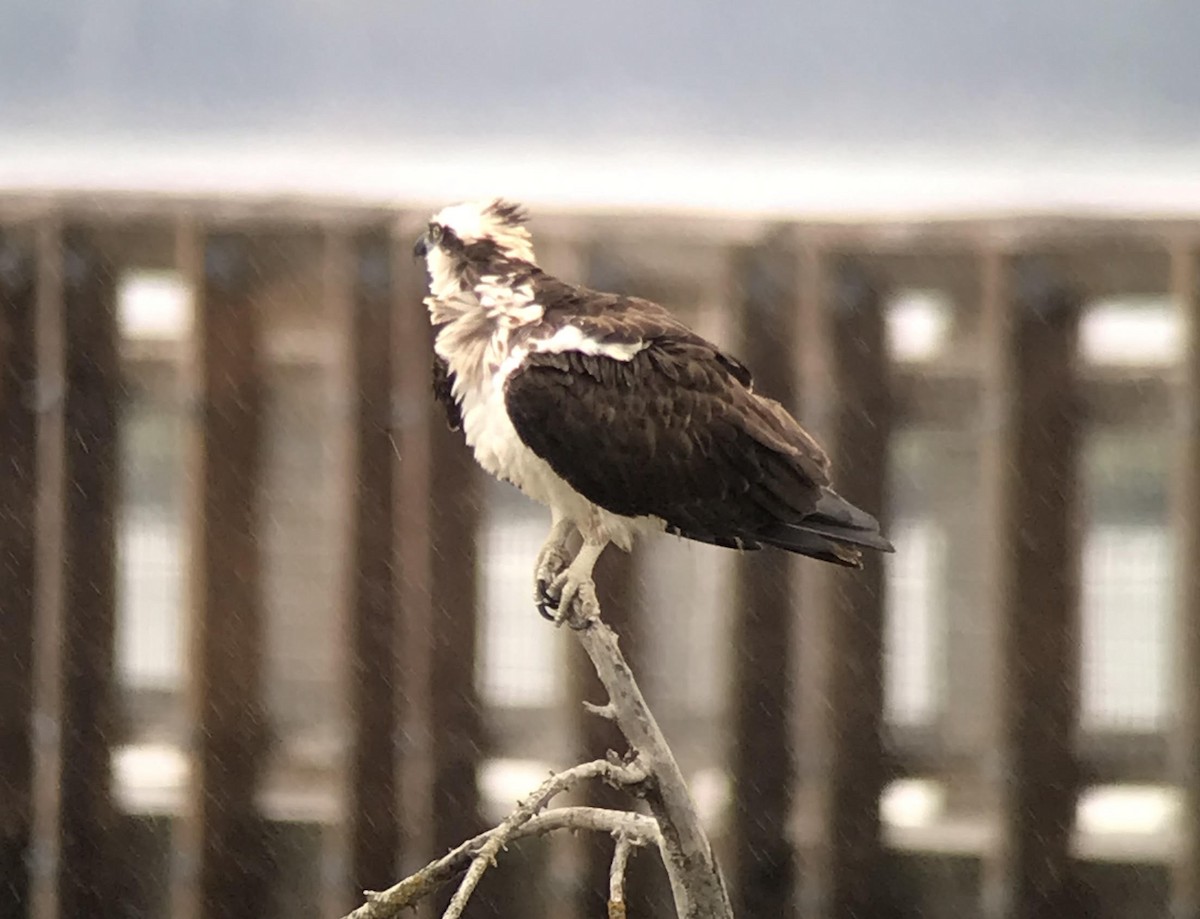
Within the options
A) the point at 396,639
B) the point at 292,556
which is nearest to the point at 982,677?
the point at 396,639

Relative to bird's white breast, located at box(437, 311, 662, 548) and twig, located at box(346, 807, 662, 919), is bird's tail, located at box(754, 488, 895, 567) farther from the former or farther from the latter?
twig, located at box(346, 807, 662, 919)

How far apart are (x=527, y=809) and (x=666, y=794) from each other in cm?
15

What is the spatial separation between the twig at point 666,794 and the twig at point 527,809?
0.04 meters

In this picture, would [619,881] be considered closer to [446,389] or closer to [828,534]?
[828,534]

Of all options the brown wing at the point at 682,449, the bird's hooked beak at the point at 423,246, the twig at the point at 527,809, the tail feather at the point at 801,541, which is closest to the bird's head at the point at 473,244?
the bird's hooked beak at the point at 423,246

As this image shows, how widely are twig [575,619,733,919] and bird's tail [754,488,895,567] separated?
7.1 inches

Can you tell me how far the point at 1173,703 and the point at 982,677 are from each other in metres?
0.20

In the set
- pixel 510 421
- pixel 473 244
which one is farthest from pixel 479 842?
pixel 473 244

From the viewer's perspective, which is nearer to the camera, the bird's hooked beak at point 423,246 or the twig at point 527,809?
the twig at point 527,809

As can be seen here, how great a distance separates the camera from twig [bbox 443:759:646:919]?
104 cm

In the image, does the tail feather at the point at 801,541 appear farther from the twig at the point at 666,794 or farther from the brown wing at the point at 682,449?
the twig at the point at 666,794

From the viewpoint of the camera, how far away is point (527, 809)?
3.42ft

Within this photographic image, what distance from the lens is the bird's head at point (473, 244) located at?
1.19 metres

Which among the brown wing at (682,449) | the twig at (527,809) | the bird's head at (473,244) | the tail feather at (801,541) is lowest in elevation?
the twig at (527,809)
